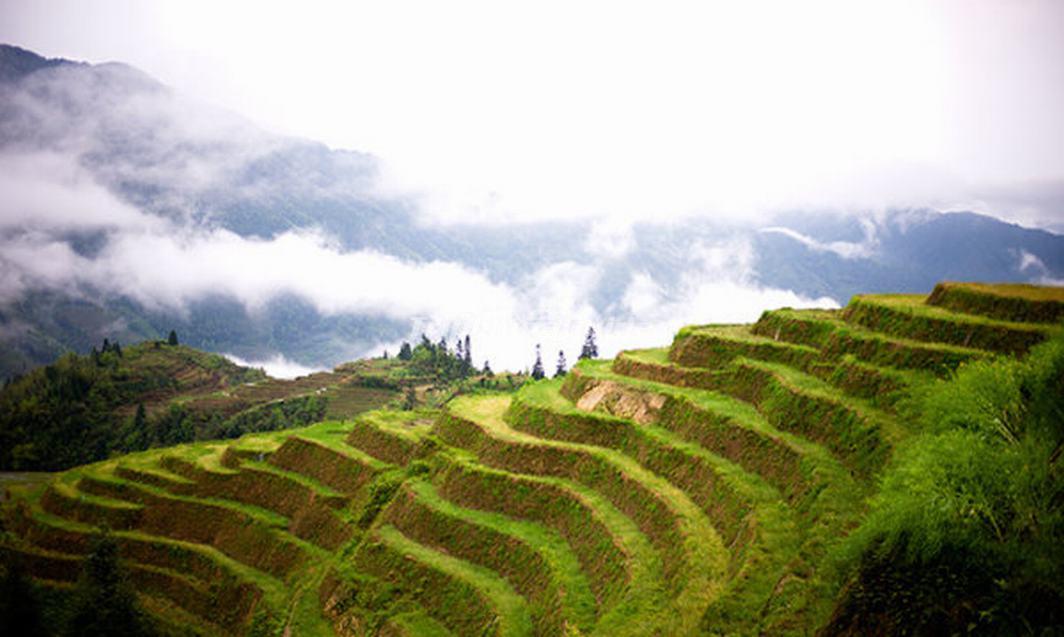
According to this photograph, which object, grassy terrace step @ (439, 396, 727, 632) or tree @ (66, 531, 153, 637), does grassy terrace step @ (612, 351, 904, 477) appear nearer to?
grassy terrace step @ (439, 396, 727, 632)

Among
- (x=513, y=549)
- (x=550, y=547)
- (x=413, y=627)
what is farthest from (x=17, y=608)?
(x=550, y=547)

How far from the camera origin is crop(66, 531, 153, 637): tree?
101 ft

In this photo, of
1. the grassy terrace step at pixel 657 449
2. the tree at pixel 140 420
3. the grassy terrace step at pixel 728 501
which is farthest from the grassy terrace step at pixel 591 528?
the tree at pixel 140 420

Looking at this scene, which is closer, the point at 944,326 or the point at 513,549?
the point at 944,326

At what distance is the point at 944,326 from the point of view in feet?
82.3

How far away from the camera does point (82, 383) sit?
113 m

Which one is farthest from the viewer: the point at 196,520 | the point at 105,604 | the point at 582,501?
the point at 196,520

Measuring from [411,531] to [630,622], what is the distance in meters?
16.9

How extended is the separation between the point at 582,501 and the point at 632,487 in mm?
2416

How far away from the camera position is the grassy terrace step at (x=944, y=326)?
22484 mm

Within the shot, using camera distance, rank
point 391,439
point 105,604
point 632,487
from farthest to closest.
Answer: point 391,439 → point 105,604 → point 632,487

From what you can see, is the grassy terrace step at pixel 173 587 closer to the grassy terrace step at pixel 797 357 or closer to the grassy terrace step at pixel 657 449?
the grassy terrace step at pixel 657 449

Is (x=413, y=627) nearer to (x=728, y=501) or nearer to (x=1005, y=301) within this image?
(x=728, y=501)

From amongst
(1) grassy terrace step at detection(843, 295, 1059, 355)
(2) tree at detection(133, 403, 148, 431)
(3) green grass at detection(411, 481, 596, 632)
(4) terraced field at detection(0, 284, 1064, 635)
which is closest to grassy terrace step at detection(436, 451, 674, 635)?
(4) terraced field at detection(0, 284, 1064, 635)
